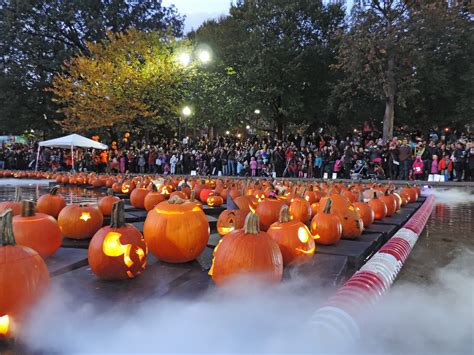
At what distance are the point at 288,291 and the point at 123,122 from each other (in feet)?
93.7

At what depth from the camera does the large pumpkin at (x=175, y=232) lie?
136 inches

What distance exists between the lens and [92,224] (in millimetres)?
4305

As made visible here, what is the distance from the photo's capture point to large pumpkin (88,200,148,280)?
9.79ft

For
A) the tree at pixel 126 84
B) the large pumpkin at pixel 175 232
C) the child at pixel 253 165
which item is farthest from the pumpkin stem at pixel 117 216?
the tree at pixel 126 84

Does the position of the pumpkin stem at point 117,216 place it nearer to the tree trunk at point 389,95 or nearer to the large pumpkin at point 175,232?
the large pumpkin at point 175,232

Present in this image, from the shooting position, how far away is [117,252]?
2.98m

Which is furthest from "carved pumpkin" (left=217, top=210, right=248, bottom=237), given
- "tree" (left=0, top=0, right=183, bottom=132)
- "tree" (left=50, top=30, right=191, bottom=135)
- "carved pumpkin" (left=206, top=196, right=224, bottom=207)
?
"tree" (left=0, top=0, right=183, bottom=132)

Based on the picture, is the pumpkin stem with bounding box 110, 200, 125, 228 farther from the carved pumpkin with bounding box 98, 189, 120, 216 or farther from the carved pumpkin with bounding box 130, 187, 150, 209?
the carved pumpkin with bounding box 130, 187, 150, 209

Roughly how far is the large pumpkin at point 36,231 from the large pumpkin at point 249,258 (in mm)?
1471

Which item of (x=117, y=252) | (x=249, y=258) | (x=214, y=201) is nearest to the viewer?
(x=249, y=258)

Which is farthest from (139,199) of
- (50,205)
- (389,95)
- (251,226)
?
(389,95)

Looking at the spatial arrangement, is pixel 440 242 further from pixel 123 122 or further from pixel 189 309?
pixel 123 122

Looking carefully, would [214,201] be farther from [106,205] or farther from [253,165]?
[253,165]

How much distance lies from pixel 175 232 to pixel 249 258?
0.84 meters
